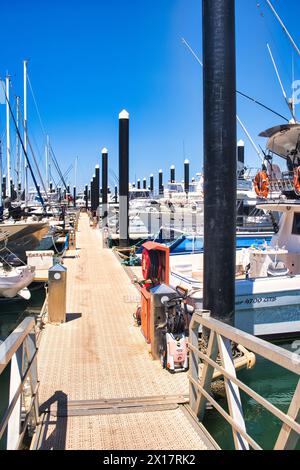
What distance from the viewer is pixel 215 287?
616cm

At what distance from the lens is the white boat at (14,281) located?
13188 mm

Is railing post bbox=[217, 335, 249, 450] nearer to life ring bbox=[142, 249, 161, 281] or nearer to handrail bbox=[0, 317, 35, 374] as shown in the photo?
handrail bbox=[0, 317, 35, 374]

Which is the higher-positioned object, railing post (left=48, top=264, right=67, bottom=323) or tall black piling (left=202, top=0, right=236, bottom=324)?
tall black piling (left=202, top=0, right=236, bottom=324)

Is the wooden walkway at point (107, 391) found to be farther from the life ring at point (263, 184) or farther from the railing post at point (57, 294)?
the life ring at point (263, 184)

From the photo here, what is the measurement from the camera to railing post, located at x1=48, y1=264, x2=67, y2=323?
28.8 feet

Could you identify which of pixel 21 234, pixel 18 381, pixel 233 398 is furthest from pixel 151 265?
pixel 21 234

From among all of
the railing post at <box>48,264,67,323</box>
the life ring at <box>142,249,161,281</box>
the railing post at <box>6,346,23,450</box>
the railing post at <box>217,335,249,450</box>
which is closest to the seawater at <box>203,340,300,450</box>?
the railing post at <box>217,335,249,450</box>

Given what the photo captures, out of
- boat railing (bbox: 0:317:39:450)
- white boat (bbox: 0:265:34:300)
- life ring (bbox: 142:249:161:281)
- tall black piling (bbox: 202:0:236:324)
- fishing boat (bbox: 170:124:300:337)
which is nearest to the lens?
boat railing (bbox: 0:317:39:450)

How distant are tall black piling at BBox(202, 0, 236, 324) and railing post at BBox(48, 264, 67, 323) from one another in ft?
12.1

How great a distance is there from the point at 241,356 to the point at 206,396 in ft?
7.32

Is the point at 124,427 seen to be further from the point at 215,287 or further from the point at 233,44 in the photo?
the point at 233,44

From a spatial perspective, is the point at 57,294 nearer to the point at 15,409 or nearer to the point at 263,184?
the point at 15,409

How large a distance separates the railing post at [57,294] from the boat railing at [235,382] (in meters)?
4.14

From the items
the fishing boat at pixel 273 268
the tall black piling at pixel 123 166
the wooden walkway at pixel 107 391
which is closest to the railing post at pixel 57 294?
the wooden walkway at pixel 107 391
